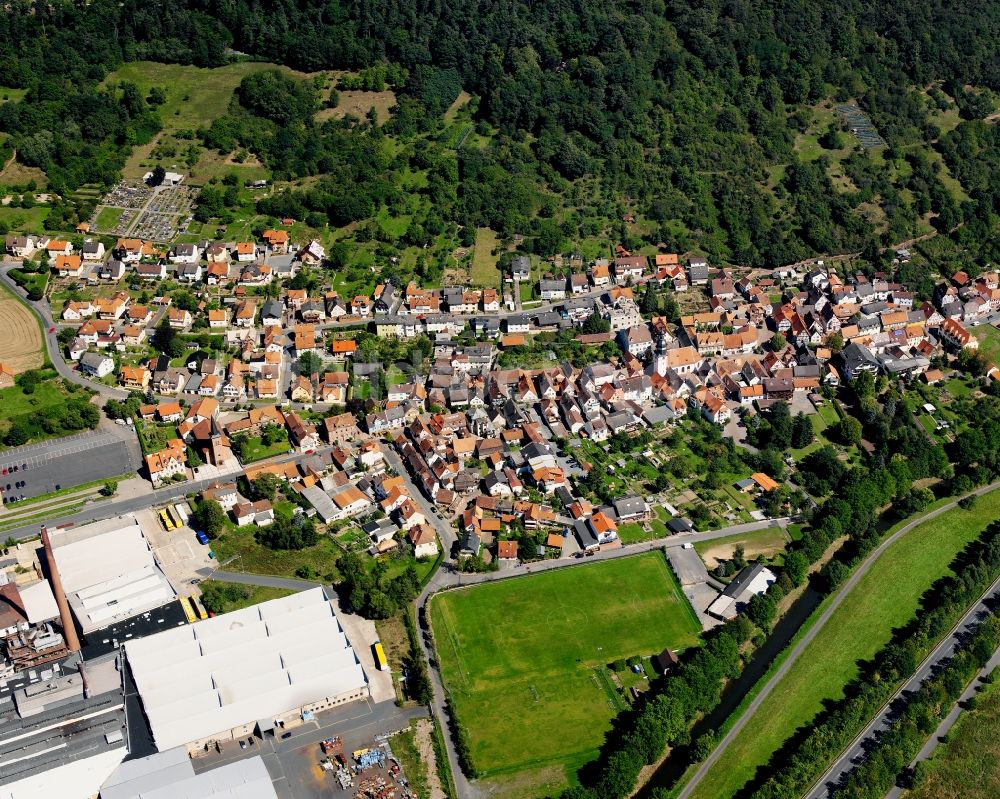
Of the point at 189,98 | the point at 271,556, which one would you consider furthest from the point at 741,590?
the point at 189,98

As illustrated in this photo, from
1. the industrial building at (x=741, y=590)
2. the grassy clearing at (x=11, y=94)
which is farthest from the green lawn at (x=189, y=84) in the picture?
the industrial building at (x=741, y=590)

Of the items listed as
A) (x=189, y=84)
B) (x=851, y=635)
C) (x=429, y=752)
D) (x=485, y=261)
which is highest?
(x=189, y=84)

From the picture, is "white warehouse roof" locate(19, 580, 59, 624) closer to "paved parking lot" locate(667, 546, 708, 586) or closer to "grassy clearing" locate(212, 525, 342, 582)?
"grassy clearing" locate(212, 525, 342, 582)

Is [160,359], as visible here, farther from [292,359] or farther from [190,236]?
[190,236]

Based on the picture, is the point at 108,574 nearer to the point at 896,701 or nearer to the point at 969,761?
the point at 896,701

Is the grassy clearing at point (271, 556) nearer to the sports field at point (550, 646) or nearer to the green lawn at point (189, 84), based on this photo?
the sports field at point (550, 646)

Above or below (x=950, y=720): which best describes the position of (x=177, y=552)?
above

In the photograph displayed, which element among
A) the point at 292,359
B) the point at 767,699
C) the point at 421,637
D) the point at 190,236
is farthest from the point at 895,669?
the point at 190,236
